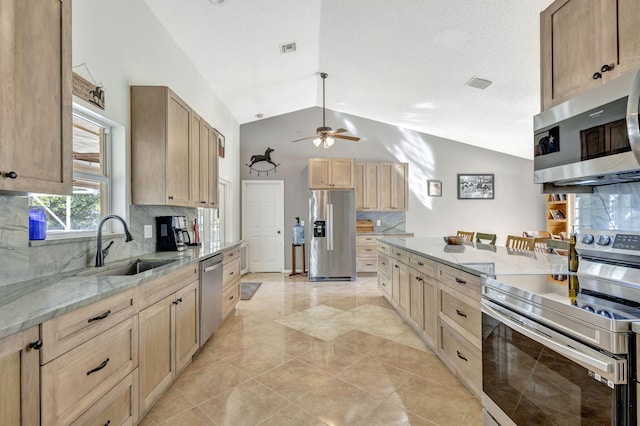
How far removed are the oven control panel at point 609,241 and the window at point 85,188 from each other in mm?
3135

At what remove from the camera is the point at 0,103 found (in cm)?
110

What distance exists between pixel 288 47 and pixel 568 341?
4.17 m

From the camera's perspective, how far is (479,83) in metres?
4.03

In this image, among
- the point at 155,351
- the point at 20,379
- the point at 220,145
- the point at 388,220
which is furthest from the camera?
the point at 388,220

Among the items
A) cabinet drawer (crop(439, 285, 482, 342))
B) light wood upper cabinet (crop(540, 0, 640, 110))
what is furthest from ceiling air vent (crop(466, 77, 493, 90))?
cabinet drawer (crop(439, 285, 482, 342))

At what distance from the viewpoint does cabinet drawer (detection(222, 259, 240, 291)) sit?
3.15 m

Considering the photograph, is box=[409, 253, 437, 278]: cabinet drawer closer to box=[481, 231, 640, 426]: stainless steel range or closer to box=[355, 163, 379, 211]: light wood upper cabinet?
box=[481, 231, 640, 426]: stainless steel range

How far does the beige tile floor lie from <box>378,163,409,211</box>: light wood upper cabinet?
9.75 ft

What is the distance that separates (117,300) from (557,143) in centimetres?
244

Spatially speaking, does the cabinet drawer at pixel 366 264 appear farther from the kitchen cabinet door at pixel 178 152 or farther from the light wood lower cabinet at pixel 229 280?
the kitchen cabinet door at pixel 178 152

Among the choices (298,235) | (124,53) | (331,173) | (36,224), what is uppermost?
(124,53)

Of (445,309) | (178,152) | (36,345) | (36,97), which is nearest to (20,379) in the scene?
(36,345)

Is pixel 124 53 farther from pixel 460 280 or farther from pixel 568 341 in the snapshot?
pixel 568 341

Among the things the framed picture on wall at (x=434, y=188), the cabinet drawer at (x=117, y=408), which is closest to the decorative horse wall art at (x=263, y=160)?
the framed picture on wall at (x=434, y=188)
